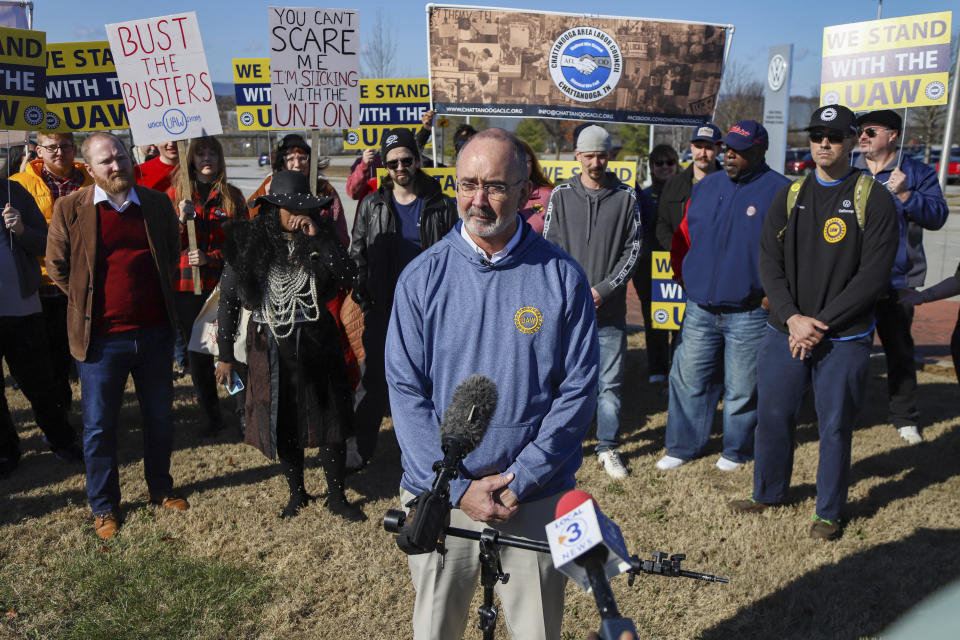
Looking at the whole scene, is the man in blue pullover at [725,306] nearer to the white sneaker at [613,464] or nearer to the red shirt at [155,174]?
the white sneaker at [613,464]

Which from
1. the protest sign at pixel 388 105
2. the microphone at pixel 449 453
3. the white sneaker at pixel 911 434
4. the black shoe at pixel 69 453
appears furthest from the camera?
the protest sign at pixel 388 105

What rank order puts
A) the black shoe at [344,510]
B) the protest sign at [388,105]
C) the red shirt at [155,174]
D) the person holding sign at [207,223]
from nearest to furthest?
the black shoe at [344,510] → the person holding sign at [207,223] → the red shirt at [155,174] → the protest sign at [388,105]

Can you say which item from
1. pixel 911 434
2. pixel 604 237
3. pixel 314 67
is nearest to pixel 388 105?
pixel 314 67

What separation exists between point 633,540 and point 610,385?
4.64 ft

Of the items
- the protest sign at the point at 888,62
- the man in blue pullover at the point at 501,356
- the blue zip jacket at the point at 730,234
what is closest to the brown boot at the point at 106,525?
the man in blue pullover at the point at 501,356

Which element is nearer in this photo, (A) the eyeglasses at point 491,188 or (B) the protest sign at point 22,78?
(A) the eyeglasses at point 491,188

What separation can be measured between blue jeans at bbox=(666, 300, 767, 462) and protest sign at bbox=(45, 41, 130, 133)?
573 cm

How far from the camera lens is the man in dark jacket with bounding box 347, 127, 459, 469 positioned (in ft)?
18.1

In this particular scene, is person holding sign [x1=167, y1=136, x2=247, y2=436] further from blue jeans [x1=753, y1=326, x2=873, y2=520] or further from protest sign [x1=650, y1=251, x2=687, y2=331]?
blue jeans [x1=753, y1=326, x2=873, y2=520]

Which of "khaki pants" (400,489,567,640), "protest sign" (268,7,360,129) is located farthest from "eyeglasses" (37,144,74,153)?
"khaki pants" (400,489,567,640)

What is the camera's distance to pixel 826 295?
14.5 ft

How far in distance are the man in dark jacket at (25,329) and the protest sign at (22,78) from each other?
605mm

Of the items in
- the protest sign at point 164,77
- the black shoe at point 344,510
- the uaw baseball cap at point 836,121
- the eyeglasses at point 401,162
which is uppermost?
the protest sign at point 164,77

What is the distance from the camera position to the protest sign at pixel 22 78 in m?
5.68
